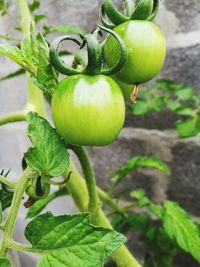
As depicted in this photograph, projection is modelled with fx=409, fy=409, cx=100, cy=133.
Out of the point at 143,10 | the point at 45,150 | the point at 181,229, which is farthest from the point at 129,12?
the point at 181,229

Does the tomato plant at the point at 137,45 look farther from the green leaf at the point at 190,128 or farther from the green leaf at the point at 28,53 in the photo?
the green leaf at the point at 190,128

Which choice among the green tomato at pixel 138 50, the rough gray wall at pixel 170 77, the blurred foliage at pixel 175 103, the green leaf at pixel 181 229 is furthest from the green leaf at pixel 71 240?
the rough gray wall at pixel 170 77

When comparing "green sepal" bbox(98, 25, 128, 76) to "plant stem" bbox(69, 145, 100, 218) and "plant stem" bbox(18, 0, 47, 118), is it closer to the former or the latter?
"plant stem" bbox(69, 145, 100, 218)

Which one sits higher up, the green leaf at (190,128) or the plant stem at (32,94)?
the plant stem at (32,94)

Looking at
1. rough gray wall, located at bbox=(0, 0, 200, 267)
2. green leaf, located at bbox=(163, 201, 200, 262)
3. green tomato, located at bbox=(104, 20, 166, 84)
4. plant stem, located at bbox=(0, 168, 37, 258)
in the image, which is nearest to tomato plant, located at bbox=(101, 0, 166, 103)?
green tomato, located at bbox=(104, 20, 166, 84)

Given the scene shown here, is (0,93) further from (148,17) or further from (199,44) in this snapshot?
(148,17)

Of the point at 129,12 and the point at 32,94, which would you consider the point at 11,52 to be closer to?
the point at 129,12
